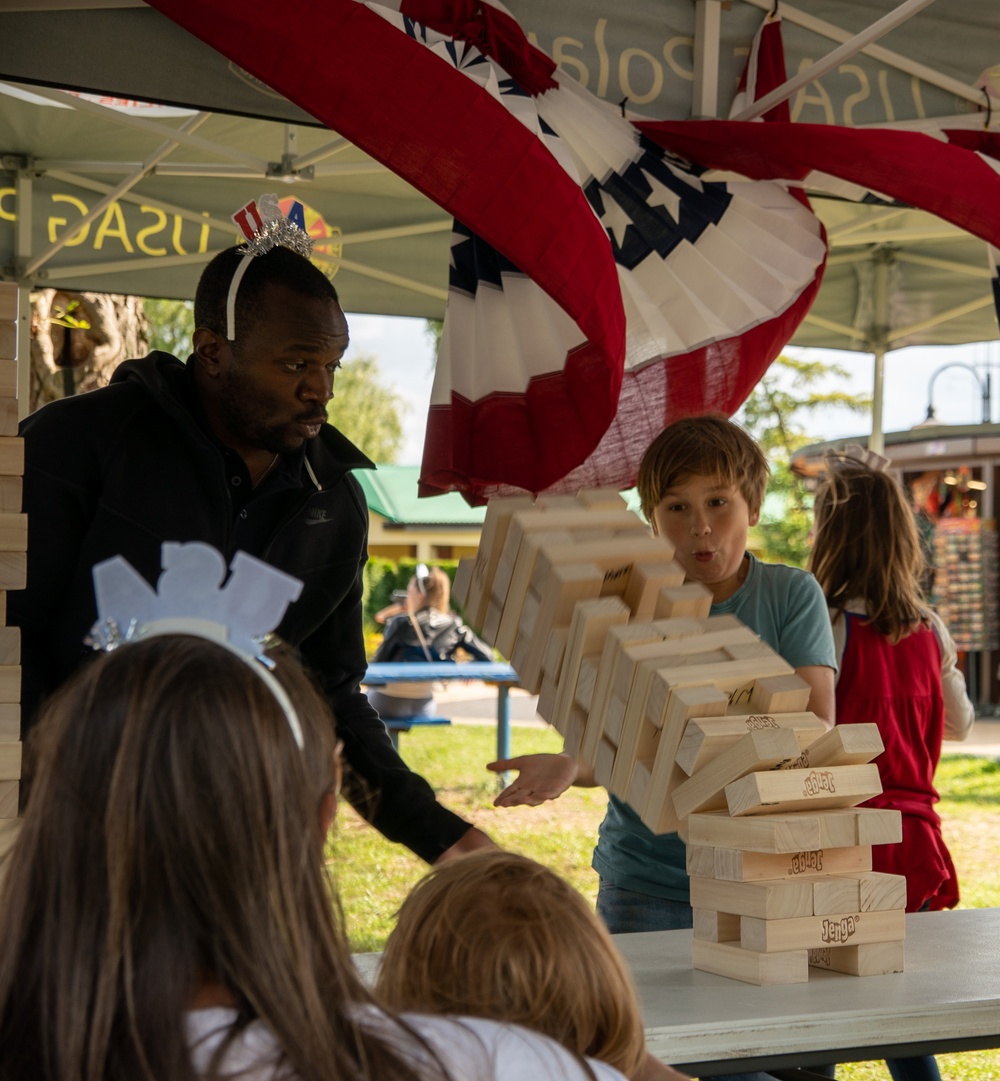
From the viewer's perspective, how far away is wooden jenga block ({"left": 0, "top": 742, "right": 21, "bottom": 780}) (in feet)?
4.89

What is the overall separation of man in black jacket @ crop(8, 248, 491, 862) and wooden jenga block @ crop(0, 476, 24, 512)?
27cm

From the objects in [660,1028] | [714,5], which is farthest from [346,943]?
[714,5]

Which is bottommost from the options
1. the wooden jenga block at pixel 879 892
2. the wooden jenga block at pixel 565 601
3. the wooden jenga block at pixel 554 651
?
the wooden jenga block at pixel 879 892

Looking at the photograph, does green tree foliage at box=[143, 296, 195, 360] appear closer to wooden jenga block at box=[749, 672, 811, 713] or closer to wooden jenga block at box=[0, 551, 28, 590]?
wooden jenga block at box=[0, 551, 28, 590]

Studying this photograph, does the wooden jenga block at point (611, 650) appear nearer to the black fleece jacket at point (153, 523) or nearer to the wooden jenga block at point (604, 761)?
the wooden jenga block at point (604, 761)

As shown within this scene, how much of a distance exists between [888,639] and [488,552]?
1099mm

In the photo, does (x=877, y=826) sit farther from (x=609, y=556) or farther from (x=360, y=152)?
(x=360, y=152)

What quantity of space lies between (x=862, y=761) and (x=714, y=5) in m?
1.92

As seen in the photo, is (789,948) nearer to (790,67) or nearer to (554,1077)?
(554,1077)

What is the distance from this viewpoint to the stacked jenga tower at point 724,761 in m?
1.61

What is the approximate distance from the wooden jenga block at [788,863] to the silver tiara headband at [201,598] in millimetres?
827

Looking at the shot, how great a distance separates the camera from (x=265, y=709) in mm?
904

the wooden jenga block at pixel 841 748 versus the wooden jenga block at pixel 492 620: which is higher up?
the wooden jenga block at pixel 492 620

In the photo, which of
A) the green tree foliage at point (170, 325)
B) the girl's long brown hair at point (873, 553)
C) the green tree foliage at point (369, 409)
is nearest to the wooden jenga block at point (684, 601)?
the girl's long brown hair at point (873, 553)
